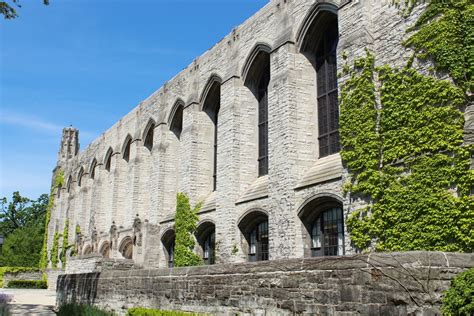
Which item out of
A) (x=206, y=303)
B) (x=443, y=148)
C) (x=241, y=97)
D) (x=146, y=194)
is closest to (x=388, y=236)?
(x=443, y=148)

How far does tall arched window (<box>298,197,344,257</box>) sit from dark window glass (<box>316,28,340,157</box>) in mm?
1935

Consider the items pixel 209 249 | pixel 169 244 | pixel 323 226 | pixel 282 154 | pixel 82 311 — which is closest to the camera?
pixel 82 311

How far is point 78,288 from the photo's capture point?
61.8 ft

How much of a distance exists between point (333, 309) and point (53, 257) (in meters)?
40.6

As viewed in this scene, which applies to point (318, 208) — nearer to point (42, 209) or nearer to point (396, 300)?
point (396, 300)

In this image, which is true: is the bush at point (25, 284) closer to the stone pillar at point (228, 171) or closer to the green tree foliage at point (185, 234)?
the green tree foliage at point (185, 234)

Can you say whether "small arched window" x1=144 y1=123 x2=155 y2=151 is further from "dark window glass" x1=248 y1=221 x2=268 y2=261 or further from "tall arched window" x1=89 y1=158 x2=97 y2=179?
"dark window glass" x1=248 y1=221 x2=268 y2=261

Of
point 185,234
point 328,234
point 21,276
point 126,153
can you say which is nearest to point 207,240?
point 185,234

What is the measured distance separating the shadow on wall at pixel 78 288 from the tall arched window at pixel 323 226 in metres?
7.20

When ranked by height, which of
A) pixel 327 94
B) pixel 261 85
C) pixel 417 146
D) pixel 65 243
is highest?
pixel 261 85

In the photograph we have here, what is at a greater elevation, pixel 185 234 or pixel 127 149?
pixel 127 149

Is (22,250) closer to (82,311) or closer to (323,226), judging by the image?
(82,311)

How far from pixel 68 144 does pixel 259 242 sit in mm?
39931

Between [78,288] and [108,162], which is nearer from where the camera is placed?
[78,288]
